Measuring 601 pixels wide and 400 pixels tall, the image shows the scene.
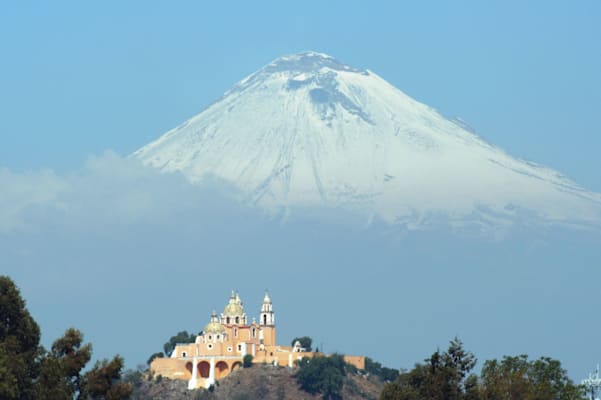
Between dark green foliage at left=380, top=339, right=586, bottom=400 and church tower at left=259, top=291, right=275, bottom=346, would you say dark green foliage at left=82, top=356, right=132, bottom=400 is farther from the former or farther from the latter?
church tower at left=259, top=291, right=275, bottom=346

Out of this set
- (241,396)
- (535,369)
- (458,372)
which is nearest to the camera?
(458,372)

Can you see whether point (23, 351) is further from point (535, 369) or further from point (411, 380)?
point (535, 369)

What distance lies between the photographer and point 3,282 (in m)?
56.4

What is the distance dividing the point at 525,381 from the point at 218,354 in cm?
8746

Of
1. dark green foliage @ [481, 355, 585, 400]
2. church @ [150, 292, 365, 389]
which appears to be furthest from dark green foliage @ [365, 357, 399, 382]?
dark green foliage @ [481, 355, 585, 400]

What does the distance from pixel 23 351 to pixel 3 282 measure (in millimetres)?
2342

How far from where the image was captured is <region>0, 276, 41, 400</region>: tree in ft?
177

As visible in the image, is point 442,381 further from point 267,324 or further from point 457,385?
point 267,324

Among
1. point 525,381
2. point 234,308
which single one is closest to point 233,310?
point 234,308

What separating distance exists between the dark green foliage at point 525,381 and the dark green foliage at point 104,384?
1226 centimetres

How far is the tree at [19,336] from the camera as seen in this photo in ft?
177

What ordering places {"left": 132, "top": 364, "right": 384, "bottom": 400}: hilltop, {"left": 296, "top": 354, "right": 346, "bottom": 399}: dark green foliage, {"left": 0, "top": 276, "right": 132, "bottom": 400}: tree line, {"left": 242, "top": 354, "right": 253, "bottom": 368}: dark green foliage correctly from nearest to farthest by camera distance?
{"left": 0, "top": 276, "right": 132, "bottom": 400}: tree line
{"left": 132, "top": 364, "right": 384, "bottom": 400}: hilltop
{"left": 296, "top": 354, "right": 346, "bottom": 399}: dark green foliage
{"left": 242, "top": 354, "right": 253, "bottom": 368}: dark green foliage

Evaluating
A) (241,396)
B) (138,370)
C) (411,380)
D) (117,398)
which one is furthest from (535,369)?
(138,370)

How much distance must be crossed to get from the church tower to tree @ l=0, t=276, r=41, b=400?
99.0 meters
